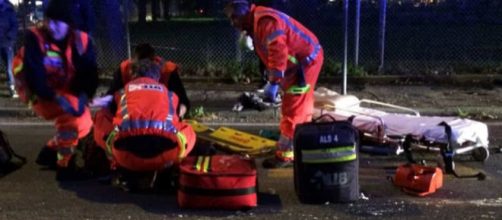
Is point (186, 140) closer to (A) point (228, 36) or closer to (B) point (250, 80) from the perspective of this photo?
(B) point (250, 80)

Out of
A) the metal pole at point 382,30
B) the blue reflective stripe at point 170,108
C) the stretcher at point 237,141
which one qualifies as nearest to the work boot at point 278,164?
the stretcher at point 237,141

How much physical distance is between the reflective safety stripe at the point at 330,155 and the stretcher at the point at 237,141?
5.22 feet

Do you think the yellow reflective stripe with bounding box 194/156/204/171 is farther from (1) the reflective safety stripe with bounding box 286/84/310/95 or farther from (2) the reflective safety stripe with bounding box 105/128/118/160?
(1) the reflective safety stripe with bounding box 286/84/310/95

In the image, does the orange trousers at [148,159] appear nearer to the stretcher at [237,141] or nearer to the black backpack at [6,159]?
the stretcher at [237,141]

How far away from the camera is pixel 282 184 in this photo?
686 cm

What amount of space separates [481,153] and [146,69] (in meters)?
3.22

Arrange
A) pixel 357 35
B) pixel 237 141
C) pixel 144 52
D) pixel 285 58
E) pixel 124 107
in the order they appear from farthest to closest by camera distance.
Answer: pixel 357 35 → pixel 237 141 → pixel 285 58 → pixel 144 52 → pixel 124 107

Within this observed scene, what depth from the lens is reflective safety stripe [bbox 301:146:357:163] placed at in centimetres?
613

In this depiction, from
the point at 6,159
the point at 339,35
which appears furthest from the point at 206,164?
the point at 339,35

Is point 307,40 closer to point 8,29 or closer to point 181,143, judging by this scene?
point 181,143

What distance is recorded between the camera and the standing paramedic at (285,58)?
7191 millimetres

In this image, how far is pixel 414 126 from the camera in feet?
25.2

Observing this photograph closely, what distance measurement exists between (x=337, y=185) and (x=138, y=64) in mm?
1996

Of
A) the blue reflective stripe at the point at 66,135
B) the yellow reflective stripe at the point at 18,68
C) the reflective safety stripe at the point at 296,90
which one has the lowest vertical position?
the blue reflective stripe at the point at 66,135
